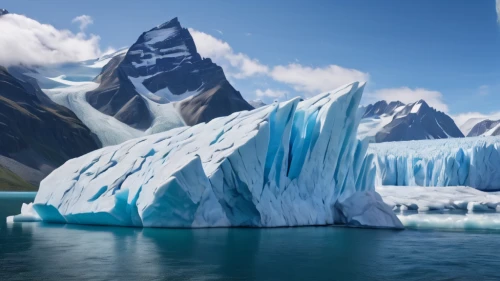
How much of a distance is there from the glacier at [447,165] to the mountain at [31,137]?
50.0 m

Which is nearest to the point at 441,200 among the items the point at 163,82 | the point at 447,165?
the point at 447,165

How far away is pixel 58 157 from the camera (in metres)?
95.9

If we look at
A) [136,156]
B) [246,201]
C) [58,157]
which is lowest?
[246,201]

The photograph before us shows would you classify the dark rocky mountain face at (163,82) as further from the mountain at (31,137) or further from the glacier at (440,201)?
the glacier at (440,201)

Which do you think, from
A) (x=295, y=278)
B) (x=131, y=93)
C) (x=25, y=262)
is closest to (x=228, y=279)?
(x=295, y=278)

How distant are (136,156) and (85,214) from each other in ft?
9.36

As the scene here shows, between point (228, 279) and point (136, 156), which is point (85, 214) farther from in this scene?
point (228, 279)

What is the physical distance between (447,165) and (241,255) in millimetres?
38717

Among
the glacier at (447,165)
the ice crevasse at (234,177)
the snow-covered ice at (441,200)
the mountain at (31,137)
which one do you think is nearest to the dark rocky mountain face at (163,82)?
the mountain at (31,137)

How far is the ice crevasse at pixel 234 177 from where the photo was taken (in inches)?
693

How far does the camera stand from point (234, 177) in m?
18.0

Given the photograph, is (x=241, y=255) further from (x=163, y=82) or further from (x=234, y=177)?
(x=163, y=82)

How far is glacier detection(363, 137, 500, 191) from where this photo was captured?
4688 cm

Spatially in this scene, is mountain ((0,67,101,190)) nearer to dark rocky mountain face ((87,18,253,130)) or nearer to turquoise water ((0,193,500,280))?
dark rocky mountain face ((87,18,253,130))
